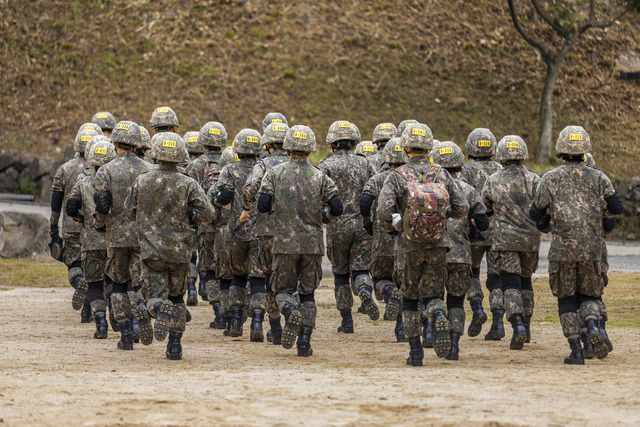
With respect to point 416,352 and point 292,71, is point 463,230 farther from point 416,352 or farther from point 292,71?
point 292,71

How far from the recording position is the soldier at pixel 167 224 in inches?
418

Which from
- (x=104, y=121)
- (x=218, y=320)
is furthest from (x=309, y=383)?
(x=104, y=121)

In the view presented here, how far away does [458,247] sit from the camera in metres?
11.4

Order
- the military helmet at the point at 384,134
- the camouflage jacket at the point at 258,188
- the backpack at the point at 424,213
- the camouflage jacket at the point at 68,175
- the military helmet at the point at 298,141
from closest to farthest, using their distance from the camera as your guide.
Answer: the backpack at the point at 424,213 < the military helmet at the point at 298,141 < the camouflage jacket at the point at 258,188 < the camouflage jacket at the point at 68,175 < the military helmet at the point at 384,134

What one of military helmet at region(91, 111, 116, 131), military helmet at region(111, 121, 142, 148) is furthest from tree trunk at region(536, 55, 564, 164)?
military helmet at region(111, 121, 142, 148)

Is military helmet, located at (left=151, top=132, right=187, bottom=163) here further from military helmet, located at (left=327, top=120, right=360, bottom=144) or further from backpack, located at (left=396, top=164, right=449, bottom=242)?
military helmet, located at (left=327, top=120, right=360, bottom=144)

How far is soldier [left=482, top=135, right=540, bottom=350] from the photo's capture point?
1170 cm

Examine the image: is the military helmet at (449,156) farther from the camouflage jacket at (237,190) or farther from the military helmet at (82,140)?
the military helmet at (82,140)

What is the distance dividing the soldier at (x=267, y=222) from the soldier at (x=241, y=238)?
0.18m

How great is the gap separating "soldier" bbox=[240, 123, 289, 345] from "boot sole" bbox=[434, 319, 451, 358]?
7.07 feet

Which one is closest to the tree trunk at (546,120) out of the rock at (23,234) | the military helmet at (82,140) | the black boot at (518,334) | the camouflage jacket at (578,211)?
the rock at (23,234)

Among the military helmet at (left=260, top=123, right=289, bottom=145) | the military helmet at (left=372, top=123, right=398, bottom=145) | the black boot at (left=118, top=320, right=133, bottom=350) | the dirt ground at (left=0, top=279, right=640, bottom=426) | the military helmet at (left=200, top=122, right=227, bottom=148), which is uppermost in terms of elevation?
the military helmet at (left=372, top=123, right=398, bottom=145)

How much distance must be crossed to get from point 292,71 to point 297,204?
22.0 meters

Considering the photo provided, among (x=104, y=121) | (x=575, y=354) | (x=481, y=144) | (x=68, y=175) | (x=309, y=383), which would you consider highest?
(x=104, y=121)
